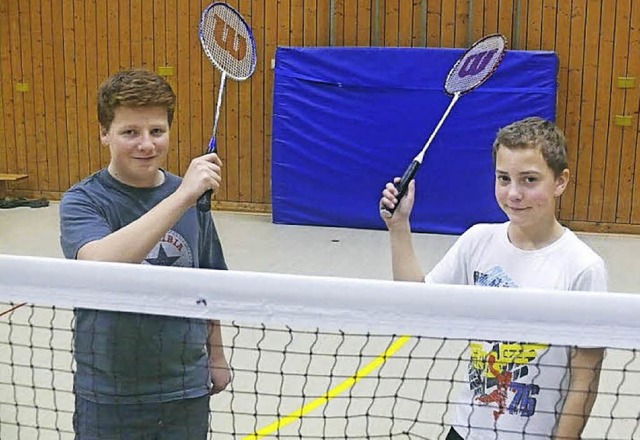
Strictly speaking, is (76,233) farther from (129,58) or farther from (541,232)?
(129,58)

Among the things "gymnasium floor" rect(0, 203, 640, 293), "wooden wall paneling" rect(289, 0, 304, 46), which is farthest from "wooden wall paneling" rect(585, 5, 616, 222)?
"wooden wall paneling" rect(289, 0, 304, 46)

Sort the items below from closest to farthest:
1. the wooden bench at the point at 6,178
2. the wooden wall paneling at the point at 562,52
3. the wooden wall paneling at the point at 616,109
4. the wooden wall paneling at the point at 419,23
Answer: the wooden wall paneling at the point at 616,109
the wooden wall paneling at the point at 562,52
the wooden wall paneling at the point at 419,23
the wooden bench at the point at 6,178

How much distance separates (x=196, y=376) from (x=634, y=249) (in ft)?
22.5

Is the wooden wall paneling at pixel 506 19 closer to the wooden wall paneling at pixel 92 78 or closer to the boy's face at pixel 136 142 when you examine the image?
the wooden wall paneling at pixel 92 78

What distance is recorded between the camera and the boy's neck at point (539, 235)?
2020mm

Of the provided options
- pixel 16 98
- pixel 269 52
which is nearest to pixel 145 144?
pixel 269 52

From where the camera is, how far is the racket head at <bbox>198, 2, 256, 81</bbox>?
3.55 m

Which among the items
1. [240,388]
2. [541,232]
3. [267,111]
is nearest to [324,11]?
[267,111]

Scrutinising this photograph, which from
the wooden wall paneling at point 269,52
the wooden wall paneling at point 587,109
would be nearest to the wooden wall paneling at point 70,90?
the wooden wall paneling at point 269,52

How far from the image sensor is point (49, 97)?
10.2 m

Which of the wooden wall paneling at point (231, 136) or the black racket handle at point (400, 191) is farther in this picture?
the wooden wall paneling at point (231, 136)

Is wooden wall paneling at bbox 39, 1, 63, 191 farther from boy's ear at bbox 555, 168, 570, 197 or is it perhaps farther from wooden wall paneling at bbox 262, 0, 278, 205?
boy's ear at bbox 555, 168, 570, 197

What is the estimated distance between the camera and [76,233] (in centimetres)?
198

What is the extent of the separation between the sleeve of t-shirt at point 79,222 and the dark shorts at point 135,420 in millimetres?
386
